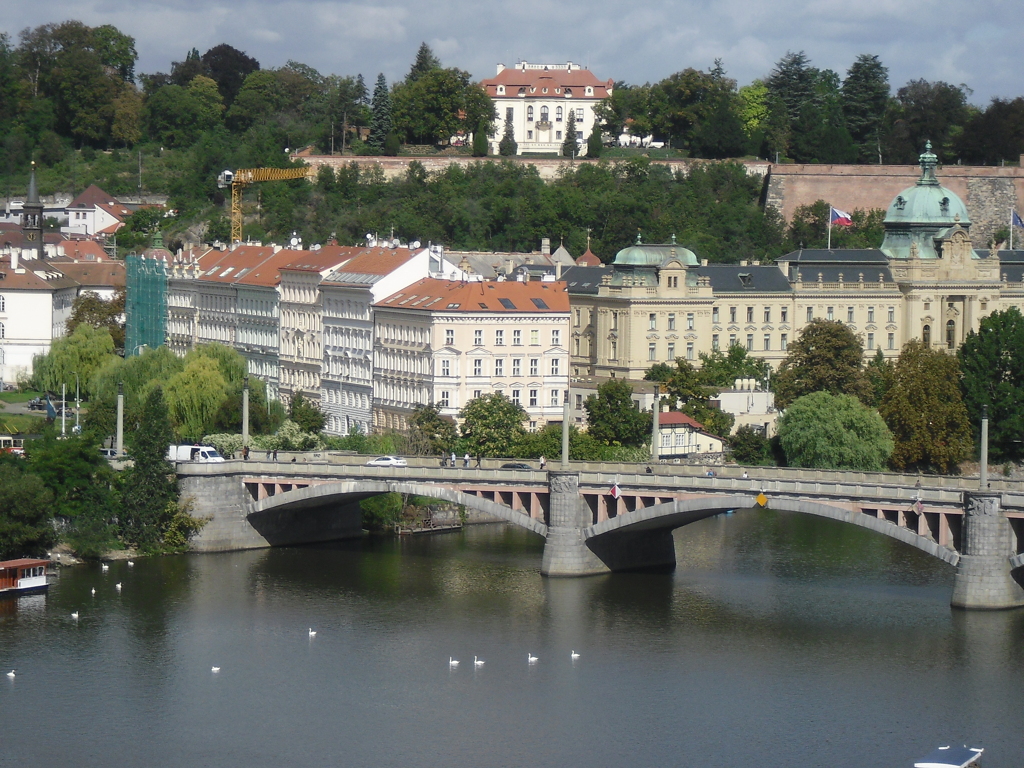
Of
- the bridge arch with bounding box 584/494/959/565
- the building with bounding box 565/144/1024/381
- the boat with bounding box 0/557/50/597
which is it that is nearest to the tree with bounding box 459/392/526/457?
the bridge arch with bounding box 584/494/959/565

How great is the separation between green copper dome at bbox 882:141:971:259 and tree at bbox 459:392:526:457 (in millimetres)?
38243

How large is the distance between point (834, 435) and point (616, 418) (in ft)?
29.2

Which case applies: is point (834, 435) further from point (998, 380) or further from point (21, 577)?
point (21, 577)

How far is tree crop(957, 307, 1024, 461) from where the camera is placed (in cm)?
10062

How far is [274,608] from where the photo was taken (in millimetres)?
71938

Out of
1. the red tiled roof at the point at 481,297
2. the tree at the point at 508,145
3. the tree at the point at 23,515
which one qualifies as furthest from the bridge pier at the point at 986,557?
the tree at the point at 508,145

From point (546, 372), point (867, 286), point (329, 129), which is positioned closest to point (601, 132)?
point (329, 129)

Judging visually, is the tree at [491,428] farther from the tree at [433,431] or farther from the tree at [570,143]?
the tree at [570,143]

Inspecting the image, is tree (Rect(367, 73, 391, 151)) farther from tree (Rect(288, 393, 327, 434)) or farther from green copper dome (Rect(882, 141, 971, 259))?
tree (Rect(288, 393, 327, 434))

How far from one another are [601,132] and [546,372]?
200 ft

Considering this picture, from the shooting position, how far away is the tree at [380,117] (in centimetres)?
15600

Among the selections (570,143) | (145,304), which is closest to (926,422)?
(145,304)

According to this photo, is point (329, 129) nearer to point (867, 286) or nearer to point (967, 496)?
point (867, 286)

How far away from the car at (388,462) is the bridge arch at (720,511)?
27.3 ft
